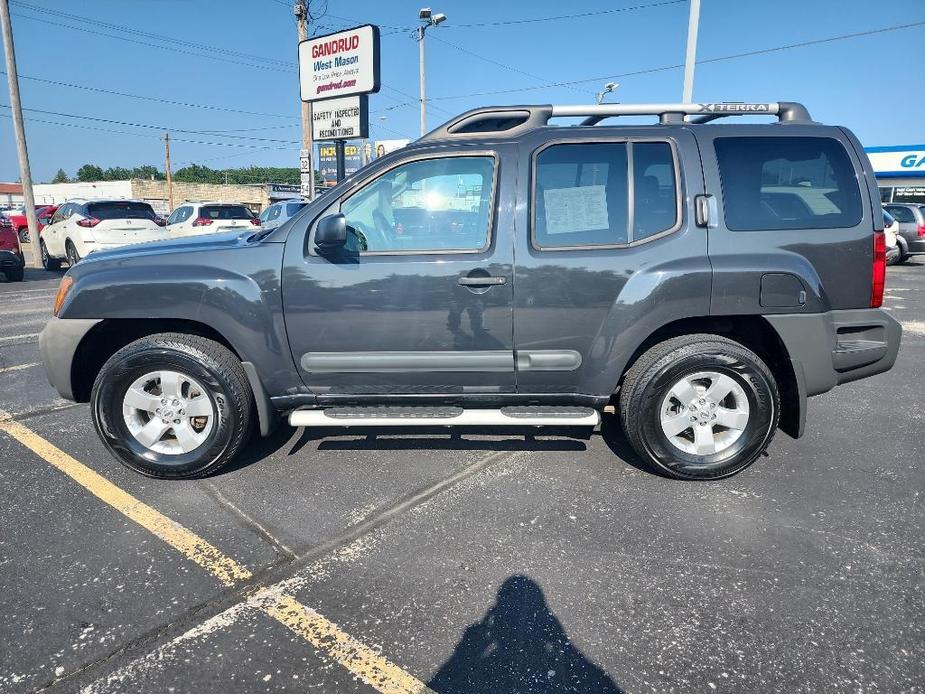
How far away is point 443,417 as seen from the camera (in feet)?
10.7

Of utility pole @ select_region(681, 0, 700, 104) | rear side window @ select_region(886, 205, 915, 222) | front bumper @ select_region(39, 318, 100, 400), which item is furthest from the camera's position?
rear side window @ select_region(886, 205, 915, 222)

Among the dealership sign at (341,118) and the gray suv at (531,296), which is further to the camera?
the dealership sign at (341,118)

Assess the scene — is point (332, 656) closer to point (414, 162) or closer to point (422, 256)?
point (422, 256)

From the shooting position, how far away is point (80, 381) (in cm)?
351

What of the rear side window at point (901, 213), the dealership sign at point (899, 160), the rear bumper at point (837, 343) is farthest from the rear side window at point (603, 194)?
the dealership sign at point (899, 160)

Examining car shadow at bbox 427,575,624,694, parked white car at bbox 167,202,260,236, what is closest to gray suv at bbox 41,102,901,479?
car shadow at bbox 427,575,624,694

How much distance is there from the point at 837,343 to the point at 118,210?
1403 cm

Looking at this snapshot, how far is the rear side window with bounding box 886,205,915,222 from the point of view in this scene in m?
15.8

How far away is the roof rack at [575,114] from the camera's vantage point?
3324 millimetres

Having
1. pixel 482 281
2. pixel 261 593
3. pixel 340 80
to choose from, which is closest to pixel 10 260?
pixel 340 80

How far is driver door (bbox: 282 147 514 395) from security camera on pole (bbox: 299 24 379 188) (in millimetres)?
8890

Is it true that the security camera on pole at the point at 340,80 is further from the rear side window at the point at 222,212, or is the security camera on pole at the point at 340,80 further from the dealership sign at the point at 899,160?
the dealership sign at the point at 899,160

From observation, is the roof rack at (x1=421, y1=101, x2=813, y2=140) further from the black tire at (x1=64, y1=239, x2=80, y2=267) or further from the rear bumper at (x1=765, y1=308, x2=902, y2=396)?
the black tire at (x1=64, y1=239, x2=80, y2=267)

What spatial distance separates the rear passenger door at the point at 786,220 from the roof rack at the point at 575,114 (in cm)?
21
